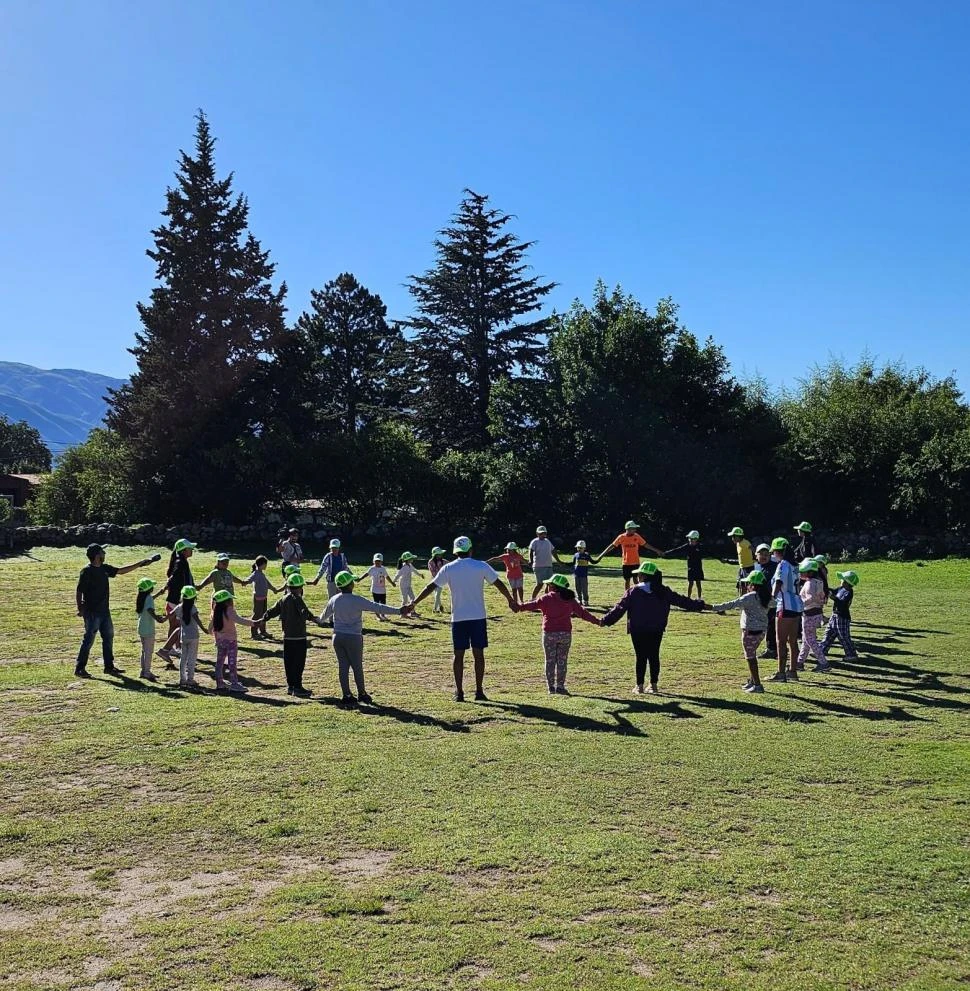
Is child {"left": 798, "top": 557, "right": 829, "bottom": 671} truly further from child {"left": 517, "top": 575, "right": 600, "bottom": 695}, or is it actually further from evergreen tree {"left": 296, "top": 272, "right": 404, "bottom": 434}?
evergreen tree {"left": 296, "top": 272, "right": 404, "bottom": 434}

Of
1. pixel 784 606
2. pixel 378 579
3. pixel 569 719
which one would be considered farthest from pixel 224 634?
pixel 784 606

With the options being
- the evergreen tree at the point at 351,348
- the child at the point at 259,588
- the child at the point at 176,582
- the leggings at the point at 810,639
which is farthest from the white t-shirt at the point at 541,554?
the evergreen tree at the point at 351,348

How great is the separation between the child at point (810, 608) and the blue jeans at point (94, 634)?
1018cm

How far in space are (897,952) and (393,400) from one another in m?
57.8

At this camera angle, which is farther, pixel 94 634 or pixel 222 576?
pixel 222 576

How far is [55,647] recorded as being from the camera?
52.9 feet

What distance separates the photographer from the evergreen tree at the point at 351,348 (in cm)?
6172

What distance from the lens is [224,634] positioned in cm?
1261

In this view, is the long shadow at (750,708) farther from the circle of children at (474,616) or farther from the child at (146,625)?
the child at (146,625)

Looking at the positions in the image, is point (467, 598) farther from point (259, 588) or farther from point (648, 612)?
point (259, 588)

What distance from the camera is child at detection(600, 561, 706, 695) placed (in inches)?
465

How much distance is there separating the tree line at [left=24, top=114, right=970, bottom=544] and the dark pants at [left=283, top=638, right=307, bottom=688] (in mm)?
26640

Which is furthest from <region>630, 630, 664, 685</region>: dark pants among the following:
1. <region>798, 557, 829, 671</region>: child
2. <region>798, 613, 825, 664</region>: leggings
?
<region>798, 613, 825, 664</region>: leggings

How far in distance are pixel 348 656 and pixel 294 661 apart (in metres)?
1.17
